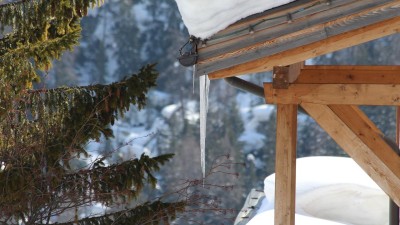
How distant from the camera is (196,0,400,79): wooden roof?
3363mm

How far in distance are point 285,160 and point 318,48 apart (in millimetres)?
788

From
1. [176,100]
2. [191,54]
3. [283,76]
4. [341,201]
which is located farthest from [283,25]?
[176,100]

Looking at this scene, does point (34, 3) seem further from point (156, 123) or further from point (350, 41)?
point (156, 123)

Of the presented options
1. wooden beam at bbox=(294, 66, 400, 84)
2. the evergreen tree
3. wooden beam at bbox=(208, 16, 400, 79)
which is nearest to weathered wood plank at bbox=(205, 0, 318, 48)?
wooden beam at bbox=(208, 16, 400, 79)

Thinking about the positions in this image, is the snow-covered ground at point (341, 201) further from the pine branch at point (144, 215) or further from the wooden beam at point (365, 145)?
the wooden beam at point (365, 145)

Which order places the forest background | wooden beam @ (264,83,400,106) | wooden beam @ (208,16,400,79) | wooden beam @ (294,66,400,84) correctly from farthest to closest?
1. the forest background
2. wooden beam @ (294,66,400,84)
3. wooden beam @ (264,83,400,106)
4. wooden beam @ (208,16,400,79)

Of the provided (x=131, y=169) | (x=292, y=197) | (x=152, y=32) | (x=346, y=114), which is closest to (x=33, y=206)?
(x=131, y=169)

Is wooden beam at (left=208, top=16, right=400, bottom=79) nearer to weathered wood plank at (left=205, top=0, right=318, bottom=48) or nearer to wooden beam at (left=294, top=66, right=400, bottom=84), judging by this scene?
weathered wood plank at (left=205, top=0, right=318, bottom=48)

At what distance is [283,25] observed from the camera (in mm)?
3453

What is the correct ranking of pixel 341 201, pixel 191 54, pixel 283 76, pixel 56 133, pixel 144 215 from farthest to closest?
1. pixel 341 201
2. pixel 144 215
3. pixel 56 133
4. pixel 283 76
5. pixel 191 54

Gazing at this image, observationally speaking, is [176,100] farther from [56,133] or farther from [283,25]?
[283,25]

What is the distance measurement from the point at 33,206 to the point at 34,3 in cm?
142

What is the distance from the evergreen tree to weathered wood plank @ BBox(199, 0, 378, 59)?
1.94 m

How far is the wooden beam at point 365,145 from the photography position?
4059mm
